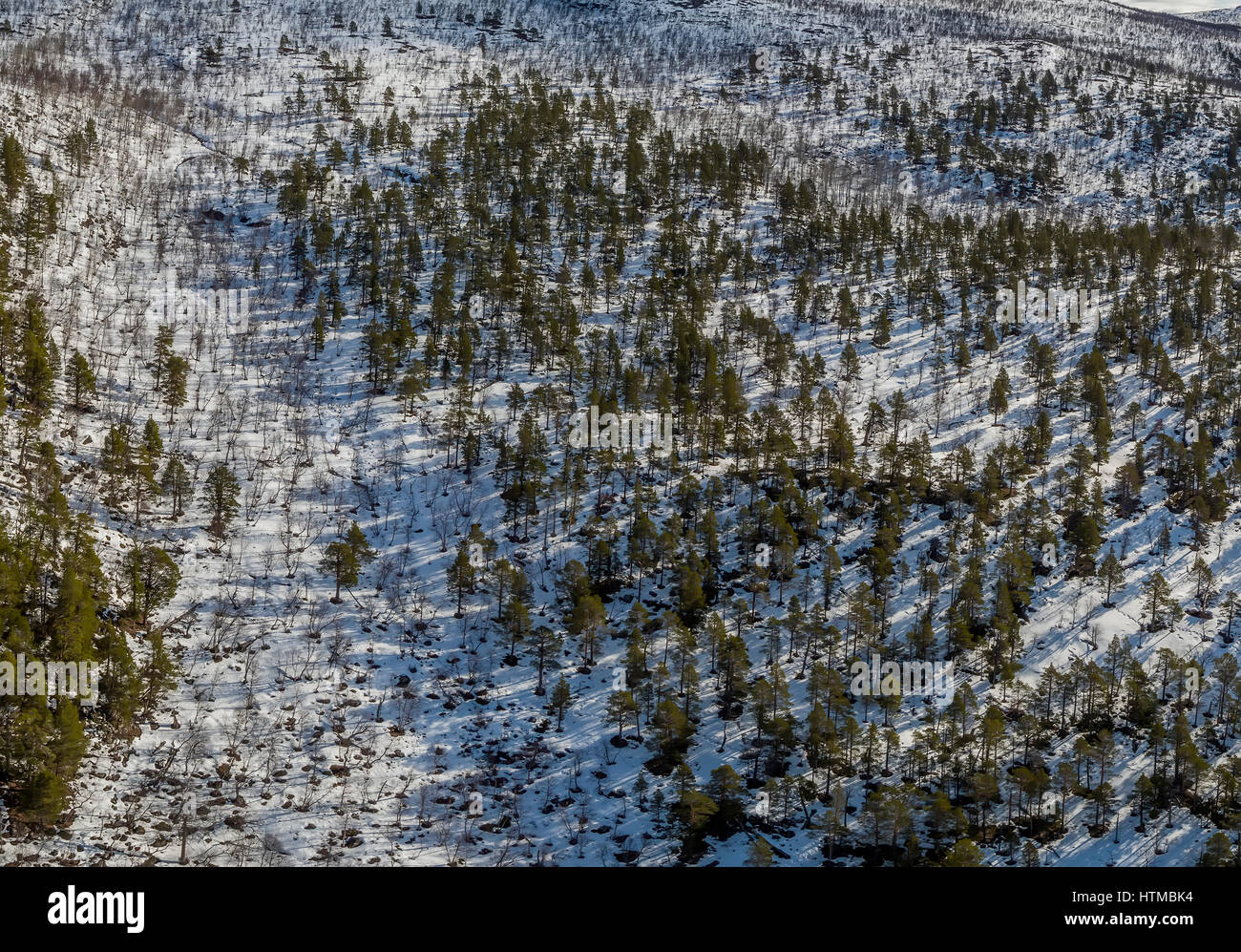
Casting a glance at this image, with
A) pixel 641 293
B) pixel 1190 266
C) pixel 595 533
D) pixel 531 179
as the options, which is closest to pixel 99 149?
pixel 531 179

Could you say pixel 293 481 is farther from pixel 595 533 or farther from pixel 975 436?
pixel 975 436

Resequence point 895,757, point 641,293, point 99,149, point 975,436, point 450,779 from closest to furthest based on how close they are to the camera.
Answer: point 450,779 < point 895,757 < point 975,436 < point 641,293 < point 99,149

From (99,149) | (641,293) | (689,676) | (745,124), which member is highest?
(745,124)

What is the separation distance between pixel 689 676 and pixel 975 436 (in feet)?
142

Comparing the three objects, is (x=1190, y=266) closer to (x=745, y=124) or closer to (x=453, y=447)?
(x=745, y=124)

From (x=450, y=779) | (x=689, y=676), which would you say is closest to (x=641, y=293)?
(x=689, y=676)

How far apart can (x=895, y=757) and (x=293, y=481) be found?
4473 cm

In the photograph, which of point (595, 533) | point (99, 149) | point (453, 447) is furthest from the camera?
point (99, 149)

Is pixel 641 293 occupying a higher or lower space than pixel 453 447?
higher

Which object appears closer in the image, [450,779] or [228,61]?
[450,779]

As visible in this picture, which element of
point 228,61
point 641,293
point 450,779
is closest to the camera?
point 450,779

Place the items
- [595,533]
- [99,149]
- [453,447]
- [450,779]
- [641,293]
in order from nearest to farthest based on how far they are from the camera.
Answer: [450,779] < [595,533] < [453,447] < [641,293] < [99,149]

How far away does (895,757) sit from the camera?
5084 cm

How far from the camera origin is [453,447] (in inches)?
2763
